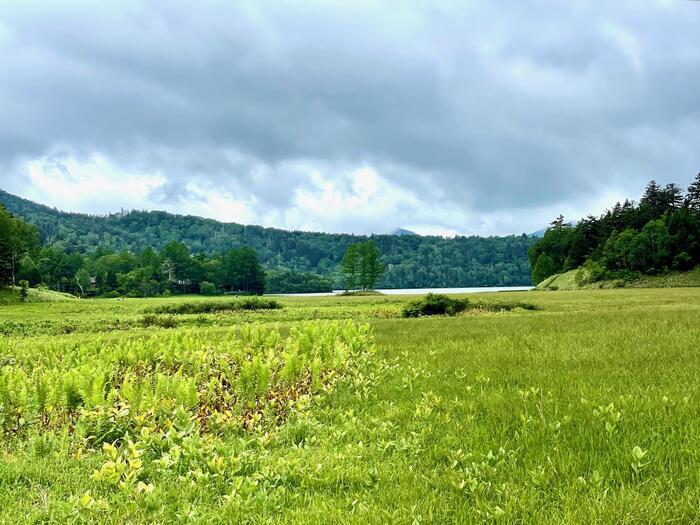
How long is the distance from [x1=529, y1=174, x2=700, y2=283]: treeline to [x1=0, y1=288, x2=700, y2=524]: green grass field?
8981 centimetres

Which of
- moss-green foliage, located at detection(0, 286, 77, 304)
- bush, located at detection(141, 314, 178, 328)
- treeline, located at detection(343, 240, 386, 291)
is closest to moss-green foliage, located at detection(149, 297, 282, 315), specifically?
bush, located at detection(141, 314, 178, 328)

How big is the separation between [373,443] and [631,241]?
99.7 meters

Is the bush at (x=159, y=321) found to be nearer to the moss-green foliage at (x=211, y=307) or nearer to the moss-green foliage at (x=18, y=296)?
the moss-green foliage at (x=211, y=307)

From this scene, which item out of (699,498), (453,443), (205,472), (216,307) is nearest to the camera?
(699,498)

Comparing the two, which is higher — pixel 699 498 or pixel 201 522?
pixel 699 498

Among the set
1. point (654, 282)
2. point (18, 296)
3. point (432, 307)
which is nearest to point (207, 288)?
point (18, 296)

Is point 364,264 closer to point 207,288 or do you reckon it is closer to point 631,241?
point 207,288

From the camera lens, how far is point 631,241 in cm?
8738

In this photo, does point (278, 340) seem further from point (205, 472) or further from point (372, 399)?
point (205, 472)

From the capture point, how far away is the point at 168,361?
1076 centimetres

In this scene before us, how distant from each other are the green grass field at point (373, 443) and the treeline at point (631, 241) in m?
89.8

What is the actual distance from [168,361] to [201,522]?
25.0ft

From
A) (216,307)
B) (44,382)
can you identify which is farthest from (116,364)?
(216,307)

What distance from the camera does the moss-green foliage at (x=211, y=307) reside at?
121 ft
